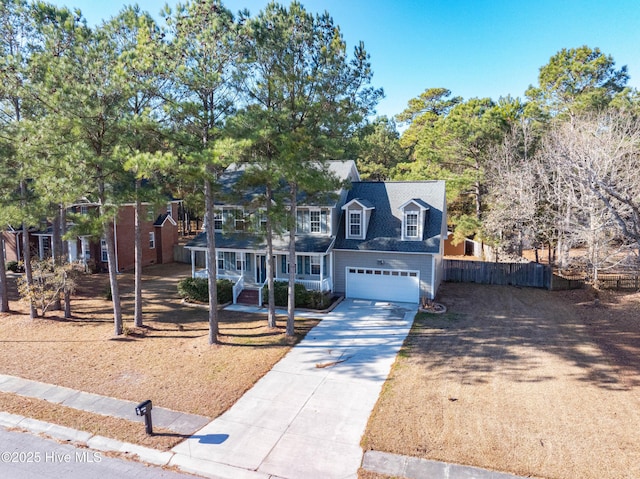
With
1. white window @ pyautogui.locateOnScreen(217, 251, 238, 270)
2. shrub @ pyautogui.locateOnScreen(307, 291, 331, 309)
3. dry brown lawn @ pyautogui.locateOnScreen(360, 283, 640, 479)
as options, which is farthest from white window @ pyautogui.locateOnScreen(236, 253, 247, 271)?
dry brown lawn @ pyautogui.locateOnScreen(360, 283, 640, 479)

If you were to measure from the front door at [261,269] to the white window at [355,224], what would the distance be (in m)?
4.86

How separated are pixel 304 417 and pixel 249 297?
10.9m

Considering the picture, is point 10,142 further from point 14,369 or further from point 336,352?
point 336,352

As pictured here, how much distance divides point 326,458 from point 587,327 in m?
13.2

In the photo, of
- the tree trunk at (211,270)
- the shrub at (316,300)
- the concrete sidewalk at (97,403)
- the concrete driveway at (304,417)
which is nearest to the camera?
the concrete driveway at (304,417)

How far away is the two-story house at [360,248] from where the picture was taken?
65.2ft

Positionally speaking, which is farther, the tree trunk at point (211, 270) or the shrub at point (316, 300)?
the shrub at point (316, 300)

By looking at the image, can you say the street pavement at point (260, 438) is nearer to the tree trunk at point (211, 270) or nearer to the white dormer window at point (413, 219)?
the tree trunk at point (211, 270)

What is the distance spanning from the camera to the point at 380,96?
14.8 metres

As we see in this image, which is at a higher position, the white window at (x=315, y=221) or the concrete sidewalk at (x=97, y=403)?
the white window at (x=315, y=221)

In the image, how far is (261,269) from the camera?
21.2 metres

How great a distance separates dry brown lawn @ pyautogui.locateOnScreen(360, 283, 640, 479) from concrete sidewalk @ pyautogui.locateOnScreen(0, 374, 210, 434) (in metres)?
4.29

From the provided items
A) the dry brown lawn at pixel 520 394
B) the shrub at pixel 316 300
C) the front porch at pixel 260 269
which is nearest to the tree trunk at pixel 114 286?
the front porch at pixel 260 269

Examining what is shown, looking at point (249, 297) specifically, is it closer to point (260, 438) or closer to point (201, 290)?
point (201, 290)
